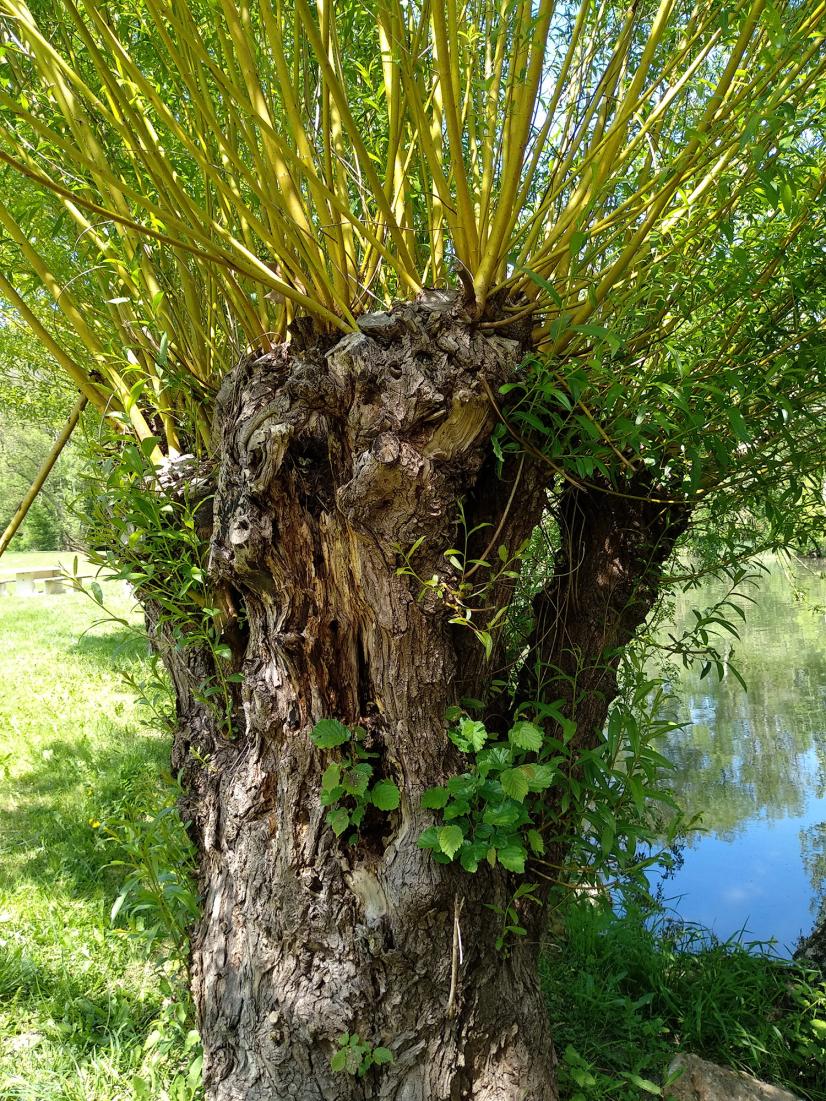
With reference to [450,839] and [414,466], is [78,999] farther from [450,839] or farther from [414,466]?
[414,466]

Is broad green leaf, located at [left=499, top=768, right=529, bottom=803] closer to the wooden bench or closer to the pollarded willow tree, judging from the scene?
the pollarded willow tree

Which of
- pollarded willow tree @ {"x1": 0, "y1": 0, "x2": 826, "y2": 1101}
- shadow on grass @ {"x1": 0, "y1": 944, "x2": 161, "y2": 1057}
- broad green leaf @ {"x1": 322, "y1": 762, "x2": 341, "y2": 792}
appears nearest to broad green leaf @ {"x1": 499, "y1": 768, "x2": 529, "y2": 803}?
pollarded willow tree @ {"x1": 0, "y1": 0, "x2": 826, "y2": 1101}

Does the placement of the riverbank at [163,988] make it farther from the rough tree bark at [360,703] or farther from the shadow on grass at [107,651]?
the shadow on grass at [107,651]

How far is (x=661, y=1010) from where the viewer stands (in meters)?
2.68

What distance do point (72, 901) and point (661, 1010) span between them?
2206mm

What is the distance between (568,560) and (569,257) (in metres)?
0.82

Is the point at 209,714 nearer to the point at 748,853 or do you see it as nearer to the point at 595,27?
the point at 595,27

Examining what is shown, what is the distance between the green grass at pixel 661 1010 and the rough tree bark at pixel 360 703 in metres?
0.42

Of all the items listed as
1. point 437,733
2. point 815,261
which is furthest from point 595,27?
point 437,733

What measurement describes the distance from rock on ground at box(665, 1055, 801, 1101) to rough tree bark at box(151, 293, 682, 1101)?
1.49ft

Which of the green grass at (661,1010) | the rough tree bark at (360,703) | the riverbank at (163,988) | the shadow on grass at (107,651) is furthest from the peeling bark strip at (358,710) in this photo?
the shadow on grass at (107,651)

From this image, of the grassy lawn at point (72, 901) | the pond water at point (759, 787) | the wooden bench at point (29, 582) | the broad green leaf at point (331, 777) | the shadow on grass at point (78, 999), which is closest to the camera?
the broad green leaf at point (331, 777)

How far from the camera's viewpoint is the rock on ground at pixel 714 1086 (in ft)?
7.21

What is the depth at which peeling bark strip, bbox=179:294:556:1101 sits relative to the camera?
5.91ft
